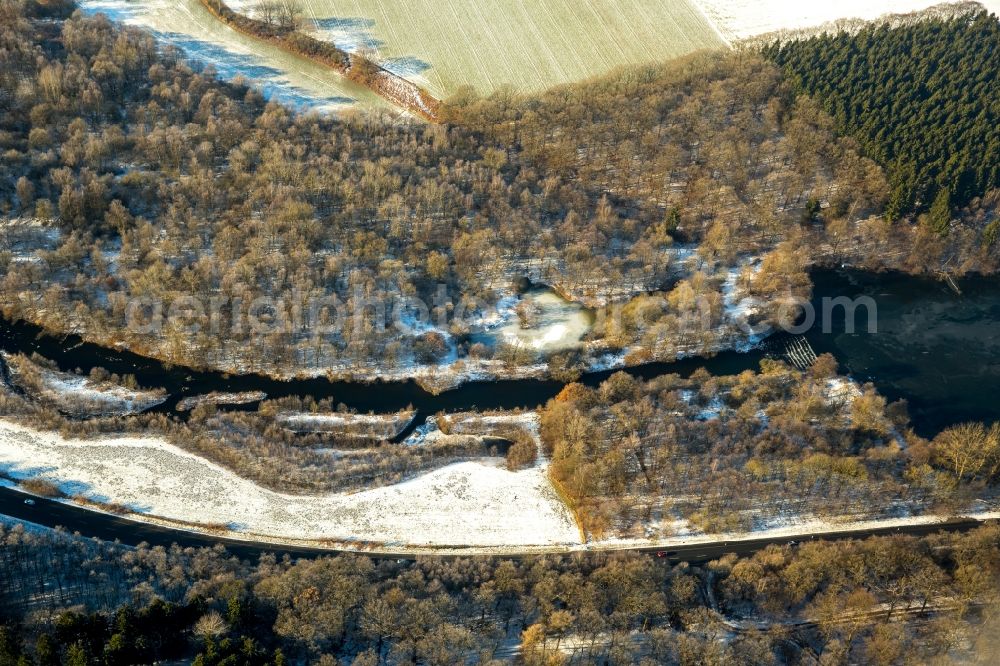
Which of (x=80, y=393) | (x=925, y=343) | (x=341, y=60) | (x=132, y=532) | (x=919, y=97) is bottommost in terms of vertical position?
(x=132, y=532)

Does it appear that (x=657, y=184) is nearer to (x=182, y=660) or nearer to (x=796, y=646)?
(x=796, y=646)

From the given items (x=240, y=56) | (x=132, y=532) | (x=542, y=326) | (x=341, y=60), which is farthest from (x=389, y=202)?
(x=132, y=532)

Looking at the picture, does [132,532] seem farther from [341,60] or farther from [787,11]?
[787,11]

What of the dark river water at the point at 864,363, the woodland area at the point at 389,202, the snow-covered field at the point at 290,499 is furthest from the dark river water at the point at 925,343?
the snow-covered field at the point at 290,499

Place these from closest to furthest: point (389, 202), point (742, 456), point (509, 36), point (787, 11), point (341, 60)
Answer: point (742, 456) → point (389, 202) → point (341, 60) → point (509, 36) → point (787, 11)

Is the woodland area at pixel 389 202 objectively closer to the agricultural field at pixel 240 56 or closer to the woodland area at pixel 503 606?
the agricultural field at pixel 240 56

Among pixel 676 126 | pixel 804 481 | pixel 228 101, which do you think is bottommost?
pixel 804 481

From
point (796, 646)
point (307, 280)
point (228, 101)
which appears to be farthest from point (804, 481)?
point (228, 101)
